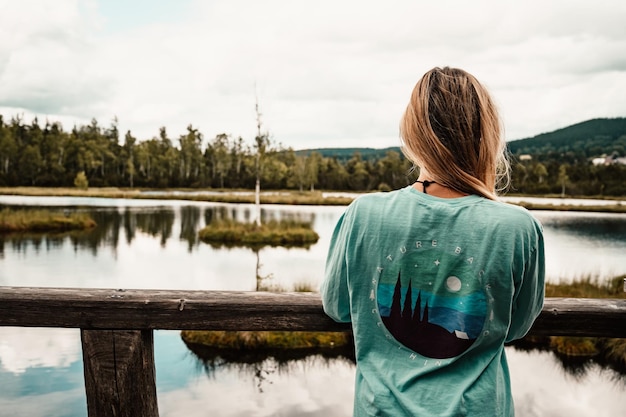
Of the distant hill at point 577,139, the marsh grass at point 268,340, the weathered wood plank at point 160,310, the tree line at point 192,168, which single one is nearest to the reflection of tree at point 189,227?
the marsh grass at point 268,340

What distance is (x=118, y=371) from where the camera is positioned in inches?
60.2

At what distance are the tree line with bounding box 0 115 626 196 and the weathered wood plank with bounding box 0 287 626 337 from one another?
61448 millimetres

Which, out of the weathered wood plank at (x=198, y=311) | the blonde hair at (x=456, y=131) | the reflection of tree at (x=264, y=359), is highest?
the blonde hair at (x=456, y=131)

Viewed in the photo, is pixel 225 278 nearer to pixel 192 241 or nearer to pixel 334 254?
pixel 192 241

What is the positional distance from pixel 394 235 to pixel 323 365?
675 cm

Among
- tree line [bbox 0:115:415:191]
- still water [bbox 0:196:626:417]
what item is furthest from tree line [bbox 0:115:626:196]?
still water [bbox 0:196:626:417]

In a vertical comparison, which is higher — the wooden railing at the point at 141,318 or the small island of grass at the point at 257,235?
Answer: the wooden railing at the point at 141,318

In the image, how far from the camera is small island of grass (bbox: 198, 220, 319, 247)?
792 inches

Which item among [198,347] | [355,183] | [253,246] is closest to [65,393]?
[198,347]

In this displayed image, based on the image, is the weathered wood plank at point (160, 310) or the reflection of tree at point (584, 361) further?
the reflection of tree at point (584, 361)

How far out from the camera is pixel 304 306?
1.50 meters

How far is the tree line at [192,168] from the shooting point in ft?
217

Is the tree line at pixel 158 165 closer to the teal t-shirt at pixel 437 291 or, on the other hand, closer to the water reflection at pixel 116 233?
the water reflection at pixel 116 233

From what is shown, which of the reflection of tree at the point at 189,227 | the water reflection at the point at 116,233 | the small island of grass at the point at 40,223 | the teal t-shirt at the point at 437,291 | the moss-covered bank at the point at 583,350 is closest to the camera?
the teal t-shirt at the point at 437,291
